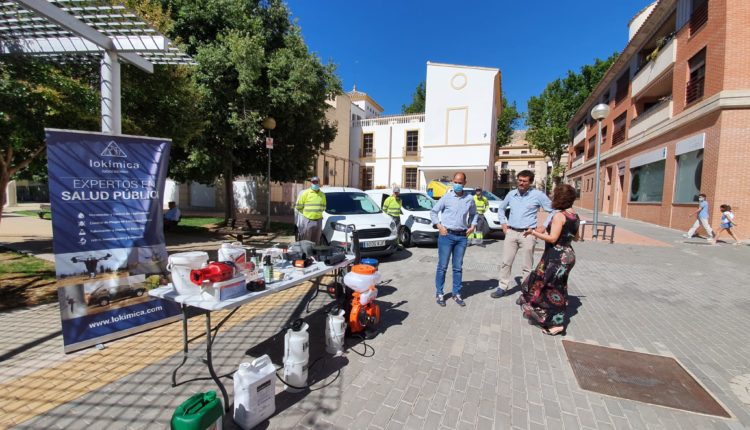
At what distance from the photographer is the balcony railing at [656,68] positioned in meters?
15.7

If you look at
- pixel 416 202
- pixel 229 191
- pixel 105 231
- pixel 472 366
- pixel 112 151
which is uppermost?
pixel 112 151

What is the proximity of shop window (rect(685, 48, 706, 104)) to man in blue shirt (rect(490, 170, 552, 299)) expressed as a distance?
1458cm

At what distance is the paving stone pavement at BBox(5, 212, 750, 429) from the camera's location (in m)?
2.50

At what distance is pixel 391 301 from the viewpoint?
5137 mm

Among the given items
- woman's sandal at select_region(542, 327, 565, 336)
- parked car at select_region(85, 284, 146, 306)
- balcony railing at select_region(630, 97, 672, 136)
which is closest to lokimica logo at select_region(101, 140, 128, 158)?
parked car at select_region(85, 284, 146, 306)

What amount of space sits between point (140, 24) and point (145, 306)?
3235 millimetres

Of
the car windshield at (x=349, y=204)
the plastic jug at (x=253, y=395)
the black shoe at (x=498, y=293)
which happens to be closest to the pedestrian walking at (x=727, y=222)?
the black shoe at (x=498, y=293)

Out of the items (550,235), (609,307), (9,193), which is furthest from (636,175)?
(9,193)

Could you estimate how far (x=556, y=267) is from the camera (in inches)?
154

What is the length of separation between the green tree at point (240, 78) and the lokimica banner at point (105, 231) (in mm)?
6827

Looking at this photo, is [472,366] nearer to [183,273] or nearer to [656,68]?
[183,273]

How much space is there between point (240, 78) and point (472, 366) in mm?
10382

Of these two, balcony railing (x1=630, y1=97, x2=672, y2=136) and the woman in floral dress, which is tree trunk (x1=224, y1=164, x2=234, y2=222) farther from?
balcony railing (x1=630, y1=97, x2=672, y2=136)

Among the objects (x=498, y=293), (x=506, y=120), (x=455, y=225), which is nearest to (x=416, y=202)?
(x=498, y=293)
